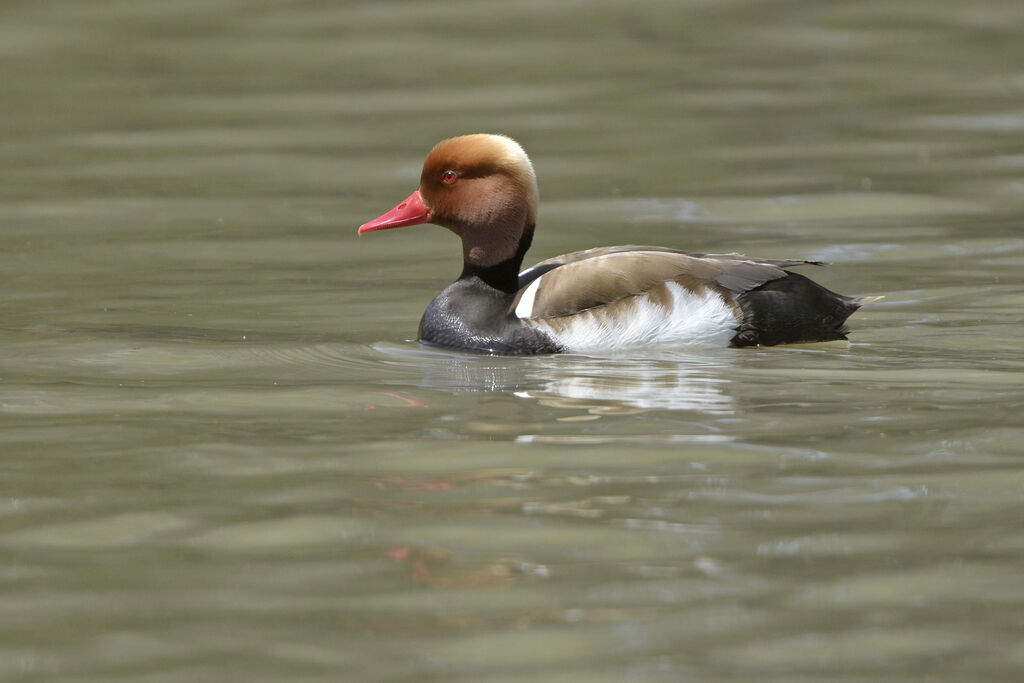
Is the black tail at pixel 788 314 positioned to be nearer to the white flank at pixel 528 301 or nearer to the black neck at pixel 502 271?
the white flank at pixel 528 301

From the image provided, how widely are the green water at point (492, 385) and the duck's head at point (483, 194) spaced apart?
1.94ft

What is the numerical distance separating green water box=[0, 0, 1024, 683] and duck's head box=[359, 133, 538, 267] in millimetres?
590

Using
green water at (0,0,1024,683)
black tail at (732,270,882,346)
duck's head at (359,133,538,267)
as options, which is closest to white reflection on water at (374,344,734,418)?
green water at (0,0,1024,683)

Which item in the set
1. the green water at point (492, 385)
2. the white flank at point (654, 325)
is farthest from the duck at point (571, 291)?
the green water at point (492, 385)

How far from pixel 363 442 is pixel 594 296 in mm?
1860

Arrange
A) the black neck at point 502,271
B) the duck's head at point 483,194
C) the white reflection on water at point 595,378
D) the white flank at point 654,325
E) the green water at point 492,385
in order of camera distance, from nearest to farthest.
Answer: the green water at point 492,385 < the white reflection on water at point 595,378 < the white flank at point 654,325 < the duck's head at point 483,194 < the black neck at point 502,271

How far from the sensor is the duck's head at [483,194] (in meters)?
8.13

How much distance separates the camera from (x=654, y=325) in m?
7.79

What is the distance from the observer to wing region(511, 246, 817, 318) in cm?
778

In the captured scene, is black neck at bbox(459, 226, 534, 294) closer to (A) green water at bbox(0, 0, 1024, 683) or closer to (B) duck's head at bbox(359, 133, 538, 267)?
(B) duck's head at bbox(359, 133, 538, 267)

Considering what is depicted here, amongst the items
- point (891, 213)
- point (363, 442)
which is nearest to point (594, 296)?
point (363, 442)

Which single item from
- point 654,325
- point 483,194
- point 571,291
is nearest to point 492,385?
point 571,291

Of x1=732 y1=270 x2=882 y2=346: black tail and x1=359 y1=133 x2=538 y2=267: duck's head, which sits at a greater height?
x1=359 y1=133 x2=538 y2=267: duck's head

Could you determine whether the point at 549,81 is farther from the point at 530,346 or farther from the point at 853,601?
the point at 853,601
